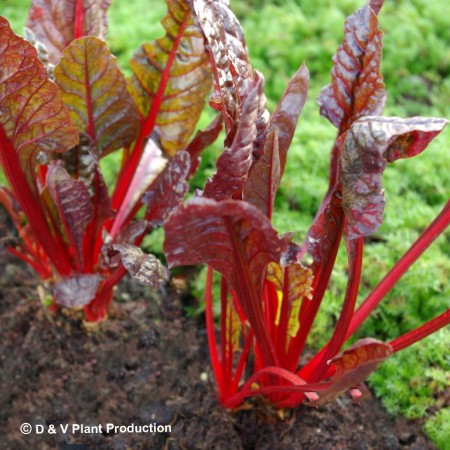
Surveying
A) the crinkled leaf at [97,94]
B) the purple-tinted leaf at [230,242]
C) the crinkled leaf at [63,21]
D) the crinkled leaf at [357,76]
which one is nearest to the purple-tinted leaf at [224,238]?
the purple-tinted leaf at [230,242]

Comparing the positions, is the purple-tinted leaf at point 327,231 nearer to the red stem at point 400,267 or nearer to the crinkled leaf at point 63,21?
the red stem at point 400,267

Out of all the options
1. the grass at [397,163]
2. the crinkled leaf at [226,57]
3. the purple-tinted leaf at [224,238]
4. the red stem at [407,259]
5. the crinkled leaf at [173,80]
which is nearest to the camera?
the purple-tinted leaf at [224,238]

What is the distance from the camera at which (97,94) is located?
1414 millimetres

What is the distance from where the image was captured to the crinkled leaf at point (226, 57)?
1.07 metres

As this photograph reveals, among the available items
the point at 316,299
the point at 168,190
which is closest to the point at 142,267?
the point at 168,190

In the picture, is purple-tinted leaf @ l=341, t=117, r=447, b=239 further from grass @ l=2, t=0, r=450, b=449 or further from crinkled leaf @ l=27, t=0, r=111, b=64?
crinkled leaf @ l=27, t=0, r=111, b=64

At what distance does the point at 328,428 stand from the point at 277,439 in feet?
0.41

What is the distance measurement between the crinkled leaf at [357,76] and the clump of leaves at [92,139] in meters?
0.31

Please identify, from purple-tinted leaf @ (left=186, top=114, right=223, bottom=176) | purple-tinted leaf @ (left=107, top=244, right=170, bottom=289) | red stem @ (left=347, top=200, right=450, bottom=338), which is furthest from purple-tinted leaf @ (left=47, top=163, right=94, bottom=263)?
red stem @ (left=347, top=200, right=450, bottom=338)

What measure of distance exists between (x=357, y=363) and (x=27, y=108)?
0.77 metres

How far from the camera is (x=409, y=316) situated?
168 centimetres

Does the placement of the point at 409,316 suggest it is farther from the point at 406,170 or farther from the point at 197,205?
the point at 197,205

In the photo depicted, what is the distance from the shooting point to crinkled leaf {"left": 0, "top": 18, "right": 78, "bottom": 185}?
1.13 m

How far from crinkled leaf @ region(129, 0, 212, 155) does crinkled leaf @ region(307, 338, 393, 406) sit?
74cm
